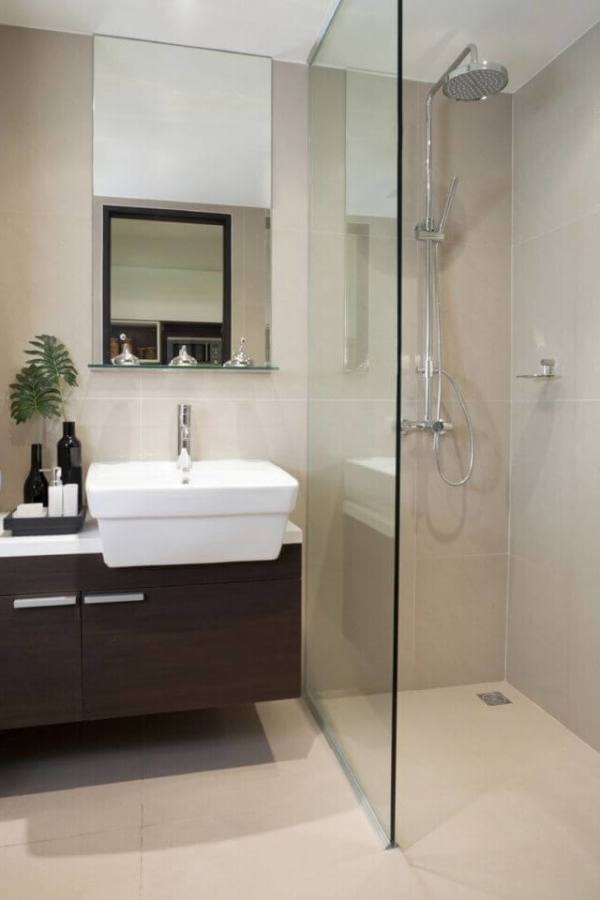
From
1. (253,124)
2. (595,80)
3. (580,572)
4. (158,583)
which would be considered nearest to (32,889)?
(158,583)

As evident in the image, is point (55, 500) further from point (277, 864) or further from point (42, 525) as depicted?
point (277, 864)

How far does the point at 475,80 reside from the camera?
2.22 m

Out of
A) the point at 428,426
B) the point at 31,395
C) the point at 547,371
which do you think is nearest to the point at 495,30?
the point at 547,371

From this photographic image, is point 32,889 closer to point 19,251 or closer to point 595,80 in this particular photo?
point 19,251

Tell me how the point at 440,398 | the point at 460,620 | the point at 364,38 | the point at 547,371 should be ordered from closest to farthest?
the point at 364,38 < the point at 547,371 < the point at 440,398 < the point at 460,620

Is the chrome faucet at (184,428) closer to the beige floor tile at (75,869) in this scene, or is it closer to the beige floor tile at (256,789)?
the beige floor tile at (256,789)

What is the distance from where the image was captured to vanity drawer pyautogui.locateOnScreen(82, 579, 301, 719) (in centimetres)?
201

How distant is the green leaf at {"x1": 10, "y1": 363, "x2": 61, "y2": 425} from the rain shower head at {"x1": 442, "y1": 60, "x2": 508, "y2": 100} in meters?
1.62

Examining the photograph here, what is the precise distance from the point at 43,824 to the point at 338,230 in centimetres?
191

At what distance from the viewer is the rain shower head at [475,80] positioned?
214cm

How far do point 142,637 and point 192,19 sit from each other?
6.48ft

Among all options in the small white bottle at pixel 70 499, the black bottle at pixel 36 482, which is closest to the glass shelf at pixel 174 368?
the black bottle at pixel 36 482

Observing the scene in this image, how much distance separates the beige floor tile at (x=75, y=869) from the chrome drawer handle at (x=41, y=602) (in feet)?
1.97

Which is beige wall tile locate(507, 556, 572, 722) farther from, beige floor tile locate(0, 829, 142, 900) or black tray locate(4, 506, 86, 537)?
black tray locate(4, 506, 86, 537)
